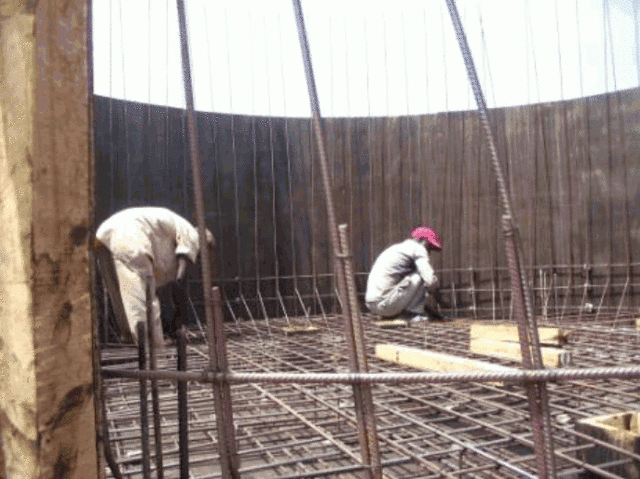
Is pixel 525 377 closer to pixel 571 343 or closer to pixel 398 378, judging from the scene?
pixel 398 378

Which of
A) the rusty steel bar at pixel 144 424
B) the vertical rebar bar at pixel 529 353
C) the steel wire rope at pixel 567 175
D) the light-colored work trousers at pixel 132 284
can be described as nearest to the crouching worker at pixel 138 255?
the light-colored work trousers at pixel 132 284

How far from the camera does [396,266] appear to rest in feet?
18.0

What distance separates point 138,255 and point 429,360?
6.85ft

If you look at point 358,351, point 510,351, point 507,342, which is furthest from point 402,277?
point 358,351

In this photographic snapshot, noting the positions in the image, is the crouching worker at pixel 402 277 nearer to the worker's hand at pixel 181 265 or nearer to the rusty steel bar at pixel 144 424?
the worker's hand at pixel 181 265

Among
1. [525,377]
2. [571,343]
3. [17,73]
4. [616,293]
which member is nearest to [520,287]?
[525,377]

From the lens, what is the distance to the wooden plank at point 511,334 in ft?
12.6

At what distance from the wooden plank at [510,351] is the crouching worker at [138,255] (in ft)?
6.18

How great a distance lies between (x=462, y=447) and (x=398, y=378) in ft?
3.34

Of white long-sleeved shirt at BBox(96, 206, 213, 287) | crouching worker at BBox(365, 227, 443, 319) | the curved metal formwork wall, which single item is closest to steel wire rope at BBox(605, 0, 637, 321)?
the curved metal formwork wall

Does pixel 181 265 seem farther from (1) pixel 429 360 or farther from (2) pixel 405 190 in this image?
(2) pixel 405 190

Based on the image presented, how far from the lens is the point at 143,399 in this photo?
1.49 metres

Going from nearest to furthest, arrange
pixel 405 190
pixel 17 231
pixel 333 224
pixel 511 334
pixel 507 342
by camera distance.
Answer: pixel 17 231 < pixel 333 224 < pixel 507 342 < pixel 511 334 < pixel 405 190

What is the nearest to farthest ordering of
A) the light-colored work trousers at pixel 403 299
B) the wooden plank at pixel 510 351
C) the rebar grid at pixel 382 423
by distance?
the rebar grid at pixel 382 423 < the wooden plank at pixel 510 351 < the light-colored work trousers at pixel 403 299
